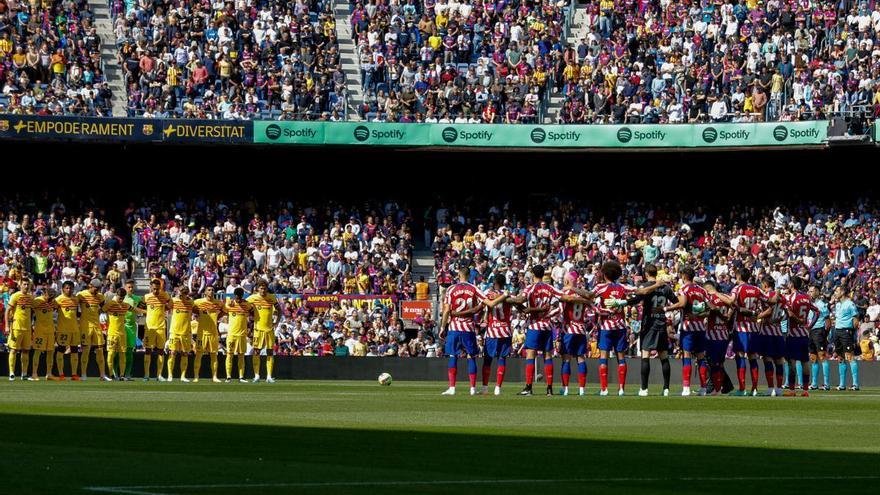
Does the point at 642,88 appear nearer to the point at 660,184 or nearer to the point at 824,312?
the point at 660,184

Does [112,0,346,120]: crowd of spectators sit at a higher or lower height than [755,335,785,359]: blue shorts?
higher

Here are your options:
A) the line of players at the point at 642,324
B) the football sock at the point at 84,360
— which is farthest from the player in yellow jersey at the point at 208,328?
the line of players at the point at 642,324

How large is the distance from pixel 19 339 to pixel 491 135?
2075 cm

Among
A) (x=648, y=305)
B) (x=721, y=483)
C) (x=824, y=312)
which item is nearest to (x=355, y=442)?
(x=721, y=483)

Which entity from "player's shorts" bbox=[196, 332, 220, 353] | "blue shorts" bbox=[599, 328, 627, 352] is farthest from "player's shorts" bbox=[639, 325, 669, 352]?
"player's shorts" bbox=[196, 332, 220, 353]

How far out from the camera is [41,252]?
150 ft

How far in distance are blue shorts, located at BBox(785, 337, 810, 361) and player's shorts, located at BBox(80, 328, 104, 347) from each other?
1558cm

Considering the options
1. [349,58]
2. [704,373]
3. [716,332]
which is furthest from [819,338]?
[349,58]

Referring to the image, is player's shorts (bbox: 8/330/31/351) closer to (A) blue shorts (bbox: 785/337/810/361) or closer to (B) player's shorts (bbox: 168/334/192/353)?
(B) player's shorts (bbox: 168/334/192/353)

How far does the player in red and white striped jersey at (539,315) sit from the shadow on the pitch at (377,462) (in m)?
10.4

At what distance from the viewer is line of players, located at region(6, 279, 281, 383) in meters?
33.4

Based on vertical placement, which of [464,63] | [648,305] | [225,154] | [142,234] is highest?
[464,63]

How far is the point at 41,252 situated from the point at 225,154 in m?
8.68

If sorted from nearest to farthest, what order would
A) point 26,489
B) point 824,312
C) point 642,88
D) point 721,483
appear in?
point 26,489 < point 721,483 < point 824,312 < point 642,88
